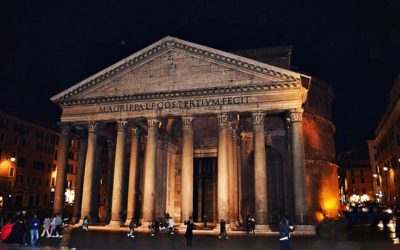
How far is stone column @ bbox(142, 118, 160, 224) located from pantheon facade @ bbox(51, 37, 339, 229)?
7 centimetres

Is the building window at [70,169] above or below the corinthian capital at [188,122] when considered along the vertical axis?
below

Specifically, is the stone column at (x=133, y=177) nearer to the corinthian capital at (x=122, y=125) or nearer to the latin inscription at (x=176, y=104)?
the corinthian capital at (x=122, y=125)

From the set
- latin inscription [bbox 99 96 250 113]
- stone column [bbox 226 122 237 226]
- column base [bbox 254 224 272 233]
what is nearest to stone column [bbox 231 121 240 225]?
stone column [bbox 226 122 237 226]

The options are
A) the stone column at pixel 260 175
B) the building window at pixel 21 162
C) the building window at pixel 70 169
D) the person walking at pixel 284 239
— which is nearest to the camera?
the person walking at pixel 284 239

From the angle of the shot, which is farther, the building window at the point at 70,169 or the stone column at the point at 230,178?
the building window at the point at 70,169

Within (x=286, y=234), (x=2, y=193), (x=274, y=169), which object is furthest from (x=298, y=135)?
(x=2, y=193)

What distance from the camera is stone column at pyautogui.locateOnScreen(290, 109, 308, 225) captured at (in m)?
21.6

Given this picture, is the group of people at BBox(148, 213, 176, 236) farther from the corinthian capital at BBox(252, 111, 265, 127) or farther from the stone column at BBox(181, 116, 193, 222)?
the corinthian capital at BBox(252, 111, 265, 127)

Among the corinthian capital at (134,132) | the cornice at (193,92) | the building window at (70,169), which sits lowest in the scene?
the building window at (70,169)

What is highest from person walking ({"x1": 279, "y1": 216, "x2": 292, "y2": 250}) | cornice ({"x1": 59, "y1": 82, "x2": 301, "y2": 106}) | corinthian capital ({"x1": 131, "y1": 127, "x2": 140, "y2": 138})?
cornice ({"x1": 59, "y1": 82, "x2": 301, "y2": 106})

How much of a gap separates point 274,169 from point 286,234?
1908cm

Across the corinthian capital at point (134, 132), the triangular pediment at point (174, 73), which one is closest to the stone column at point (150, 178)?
the triangular pediment at point (174, 73)

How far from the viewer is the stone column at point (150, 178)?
939 inches

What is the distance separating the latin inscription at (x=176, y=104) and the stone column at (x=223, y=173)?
1.07 metres
